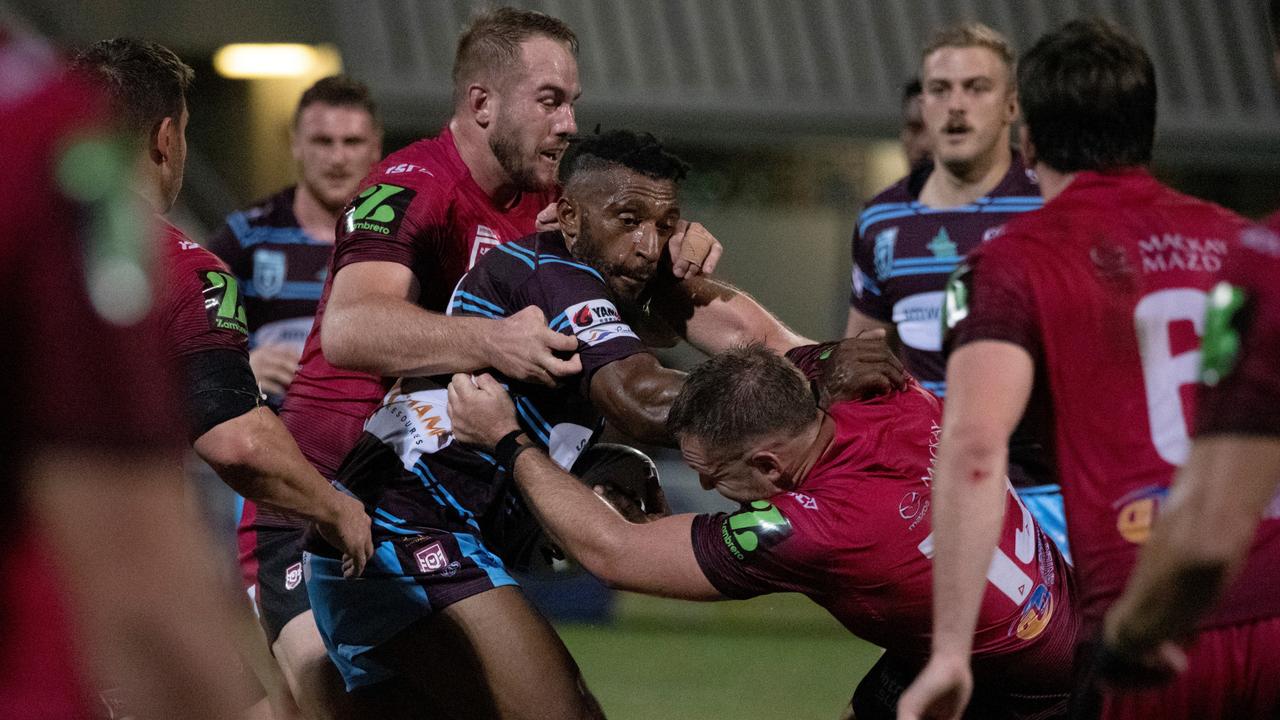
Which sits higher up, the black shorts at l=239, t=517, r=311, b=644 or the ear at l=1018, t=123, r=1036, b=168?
the ear at l=1018, t=123, r=1036, b=168

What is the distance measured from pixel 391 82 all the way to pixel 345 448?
24.9 feet

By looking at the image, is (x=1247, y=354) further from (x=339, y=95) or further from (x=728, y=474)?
(x=339, y=95)

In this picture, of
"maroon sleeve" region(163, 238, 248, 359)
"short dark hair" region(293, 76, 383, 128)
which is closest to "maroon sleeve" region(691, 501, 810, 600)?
"maroon sleeve" region(163, 238, 248, 359)

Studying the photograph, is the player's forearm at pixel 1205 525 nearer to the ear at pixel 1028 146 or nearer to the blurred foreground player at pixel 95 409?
the ear at pixel 1028 146

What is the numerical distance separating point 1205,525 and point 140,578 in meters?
1.44

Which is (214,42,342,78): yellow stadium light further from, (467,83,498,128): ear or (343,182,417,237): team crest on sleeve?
(343,182,417,237): team crest on sleeve

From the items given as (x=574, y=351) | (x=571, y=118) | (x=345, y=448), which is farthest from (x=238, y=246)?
(x=574, y=351)

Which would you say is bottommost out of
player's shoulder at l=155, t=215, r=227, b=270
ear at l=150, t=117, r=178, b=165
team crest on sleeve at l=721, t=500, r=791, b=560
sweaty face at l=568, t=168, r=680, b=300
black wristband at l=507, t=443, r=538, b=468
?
team crest on sleeve at l=721, t=500, r=791, b=560

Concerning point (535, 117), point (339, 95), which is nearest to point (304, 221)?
point (339, 95)

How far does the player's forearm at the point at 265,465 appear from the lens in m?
3.57

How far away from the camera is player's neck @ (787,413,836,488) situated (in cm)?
358

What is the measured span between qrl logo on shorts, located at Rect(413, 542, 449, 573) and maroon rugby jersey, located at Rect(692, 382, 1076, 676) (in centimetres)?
71

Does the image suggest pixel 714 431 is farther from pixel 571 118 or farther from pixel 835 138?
pixel 835 138

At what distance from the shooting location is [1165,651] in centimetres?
233
